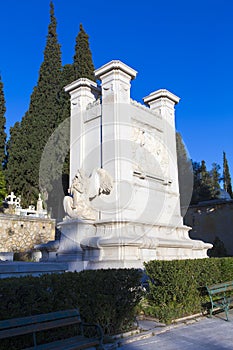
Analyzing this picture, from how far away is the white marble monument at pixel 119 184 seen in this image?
27.0 feet

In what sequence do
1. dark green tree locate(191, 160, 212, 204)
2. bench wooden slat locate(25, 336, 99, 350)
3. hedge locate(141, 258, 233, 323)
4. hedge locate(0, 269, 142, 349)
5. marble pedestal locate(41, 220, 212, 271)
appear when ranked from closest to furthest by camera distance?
1. bench wooden slat locate(25, 336, 99, 350)
2. hedge locate(0, 269, 142, 349)
3. hedge locate(141, 258, 233, 323)
4. marble pedestal locate(41, 220, 212, 271)
5. dark green tree locate(191, 160, 212, 204)

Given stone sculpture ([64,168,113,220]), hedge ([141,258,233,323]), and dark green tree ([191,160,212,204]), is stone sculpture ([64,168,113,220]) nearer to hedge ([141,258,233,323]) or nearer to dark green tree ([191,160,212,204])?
hedge ([141,258,233,323])

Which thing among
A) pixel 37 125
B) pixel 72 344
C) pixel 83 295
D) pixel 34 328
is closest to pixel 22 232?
pixel 37 125

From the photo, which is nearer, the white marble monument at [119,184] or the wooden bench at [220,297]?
the wooden bench at [220,297]

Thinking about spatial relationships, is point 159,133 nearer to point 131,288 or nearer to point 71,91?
point 71,91

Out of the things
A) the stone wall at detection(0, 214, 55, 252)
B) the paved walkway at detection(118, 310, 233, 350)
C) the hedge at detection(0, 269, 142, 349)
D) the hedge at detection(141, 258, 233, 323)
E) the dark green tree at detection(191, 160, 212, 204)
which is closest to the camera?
the hedge at detection(0, 269, 142, 349)

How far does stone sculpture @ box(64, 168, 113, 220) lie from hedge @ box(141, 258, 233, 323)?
3076 mm

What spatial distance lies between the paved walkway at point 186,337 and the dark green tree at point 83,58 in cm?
1927

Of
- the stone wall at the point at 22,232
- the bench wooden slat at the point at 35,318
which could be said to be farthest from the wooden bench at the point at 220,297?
the stone wall at the point at 22,232

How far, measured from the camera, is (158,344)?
4406mm

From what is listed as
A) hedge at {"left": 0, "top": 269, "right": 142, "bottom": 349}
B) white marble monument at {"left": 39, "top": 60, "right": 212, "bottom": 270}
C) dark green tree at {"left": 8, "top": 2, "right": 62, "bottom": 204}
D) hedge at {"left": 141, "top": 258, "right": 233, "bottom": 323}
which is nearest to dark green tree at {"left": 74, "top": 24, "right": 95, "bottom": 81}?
dark green tree at {"left": 8, "top": 2, "right": 62, "bottom": 204}

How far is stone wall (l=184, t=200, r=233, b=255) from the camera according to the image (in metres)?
18.3

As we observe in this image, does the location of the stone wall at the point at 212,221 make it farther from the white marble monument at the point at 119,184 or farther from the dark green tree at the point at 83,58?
the dark green tree at the point at 83,58

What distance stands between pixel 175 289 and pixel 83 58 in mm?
19703
